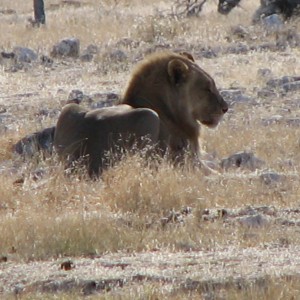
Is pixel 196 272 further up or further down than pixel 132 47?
further up

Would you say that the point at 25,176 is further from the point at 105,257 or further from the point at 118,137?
the point at 105,257

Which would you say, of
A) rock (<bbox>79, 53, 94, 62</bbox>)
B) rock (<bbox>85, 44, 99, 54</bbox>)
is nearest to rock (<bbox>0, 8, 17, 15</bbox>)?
rock (<bbox>85, 44, 99, 54</bbox>)

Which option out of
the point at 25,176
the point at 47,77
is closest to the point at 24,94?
the point at 47,77

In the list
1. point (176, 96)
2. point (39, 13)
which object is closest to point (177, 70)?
point (176, 96)

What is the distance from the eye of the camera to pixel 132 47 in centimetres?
2152

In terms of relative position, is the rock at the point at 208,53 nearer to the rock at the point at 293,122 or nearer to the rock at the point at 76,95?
the rock at the point at 76,95

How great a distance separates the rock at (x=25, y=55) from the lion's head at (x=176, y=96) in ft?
28.4

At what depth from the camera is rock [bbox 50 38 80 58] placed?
819 inches

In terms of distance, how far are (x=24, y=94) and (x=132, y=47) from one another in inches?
206

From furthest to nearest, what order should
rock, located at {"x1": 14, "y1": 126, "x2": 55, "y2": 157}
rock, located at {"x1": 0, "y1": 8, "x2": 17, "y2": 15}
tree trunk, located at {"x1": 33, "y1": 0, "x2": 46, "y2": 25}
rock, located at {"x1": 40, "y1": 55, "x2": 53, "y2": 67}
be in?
rock, located at {"x1": 0, "y1": 8, "x2": 17, "y2": 15} → tree trunk, located at {"x1": 33, "y1": 0, "x2": 46, "y2": 25} → rock, located at {"x1": 40, "y1": 55, "x2": 53, "y2": 67} → rock, located at {"x1": 14, "y1": 126, "x2": 55, "y2": 157}

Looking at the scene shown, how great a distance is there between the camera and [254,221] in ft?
26.5

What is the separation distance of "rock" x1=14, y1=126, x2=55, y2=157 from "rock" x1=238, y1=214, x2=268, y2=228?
3594mm

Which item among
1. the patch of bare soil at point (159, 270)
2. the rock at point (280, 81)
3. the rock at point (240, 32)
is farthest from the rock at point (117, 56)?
the patch of bare soil at point (159, 270)

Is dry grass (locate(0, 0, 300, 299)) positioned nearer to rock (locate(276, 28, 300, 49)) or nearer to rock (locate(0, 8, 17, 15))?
rock (locate(276, 28, 300, 49))
